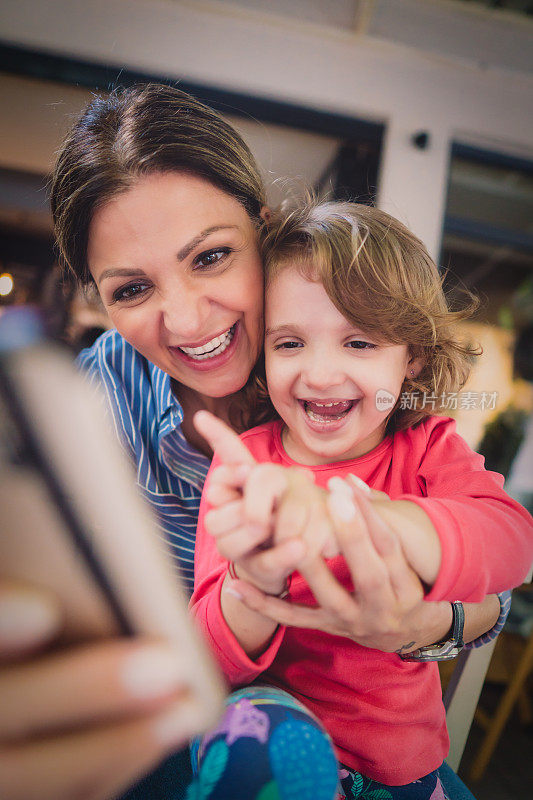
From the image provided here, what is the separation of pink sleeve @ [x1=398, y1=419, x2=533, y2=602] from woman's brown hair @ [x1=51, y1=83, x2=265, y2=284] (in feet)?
1.13

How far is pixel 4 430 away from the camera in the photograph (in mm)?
215

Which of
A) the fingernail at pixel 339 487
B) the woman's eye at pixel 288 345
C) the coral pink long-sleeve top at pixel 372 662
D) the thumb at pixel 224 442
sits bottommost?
the coral pink long-sleeve top at pixel 372 662

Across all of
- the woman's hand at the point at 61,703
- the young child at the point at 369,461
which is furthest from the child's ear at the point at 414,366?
the woman's hand at the point at 61,703

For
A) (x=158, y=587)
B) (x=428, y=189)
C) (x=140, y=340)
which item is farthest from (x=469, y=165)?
(x=158, y=587)

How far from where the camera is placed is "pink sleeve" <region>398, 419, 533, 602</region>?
12.0 inches

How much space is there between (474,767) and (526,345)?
1.39 feet

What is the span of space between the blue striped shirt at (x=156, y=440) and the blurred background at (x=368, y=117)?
110 millimetres

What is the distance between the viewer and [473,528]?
1.04 ft

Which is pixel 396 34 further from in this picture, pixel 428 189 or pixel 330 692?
pixel 330 692

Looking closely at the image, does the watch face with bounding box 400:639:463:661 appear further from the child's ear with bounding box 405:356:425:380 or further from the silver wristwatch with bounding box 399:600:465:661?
the child's ear with bounding box 405:356:425:380

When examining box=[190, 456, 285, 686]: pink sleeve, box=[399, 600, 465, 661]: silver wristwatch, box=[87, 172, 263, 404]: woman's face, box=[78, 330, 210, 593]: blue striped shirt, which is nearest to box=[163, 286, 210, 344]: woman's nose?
box=[87, 172, 263, 404]: woman's face

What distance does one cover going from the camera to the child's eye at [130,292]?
1.41 feet

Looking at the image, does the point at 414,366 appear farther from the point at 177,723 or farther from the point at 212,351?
the point at 177,723

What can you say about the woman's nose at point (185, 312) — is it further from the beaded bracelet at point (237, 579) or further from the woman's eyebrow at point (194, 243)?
the beaded bracelet at point (237, 579)
